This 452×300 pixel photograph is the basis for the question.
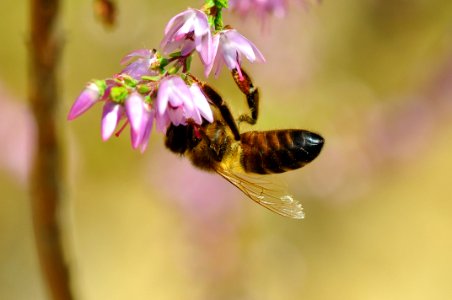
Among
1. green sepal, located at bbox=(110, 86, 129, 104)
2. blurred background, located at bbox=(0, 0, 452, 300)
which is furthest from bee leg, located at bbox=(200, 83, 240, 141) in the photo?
blurred background, located at bbox=(0, 0, 452, 300)

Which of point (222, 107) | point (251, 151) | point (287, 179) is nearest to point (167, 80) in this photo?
point (222, 107)

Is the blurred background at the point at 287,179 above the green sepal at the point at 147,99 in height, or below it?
above

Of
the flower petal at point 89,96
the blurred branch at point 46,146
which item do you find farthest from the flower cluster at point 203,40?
the blurred branch at point 46,146

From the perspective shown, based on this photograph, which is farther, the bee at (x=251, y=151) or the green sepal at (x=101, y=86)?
the bee at (x=251, y=151)

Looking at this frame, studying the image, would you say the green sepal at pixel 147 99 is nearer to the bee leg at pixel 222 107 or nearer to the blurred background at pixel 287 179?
the bee leg at pixel 222 107

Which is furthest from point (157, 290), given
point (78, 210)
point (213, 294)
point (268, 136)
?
point (268, 136)

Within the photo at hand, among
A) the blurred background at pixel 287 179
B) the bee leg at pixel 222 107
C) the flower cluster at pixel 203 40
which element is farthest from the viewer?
the blurred background at pixel 287 179

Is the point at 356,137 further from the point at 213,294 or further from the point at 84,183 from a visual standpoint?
the point at 84,183
